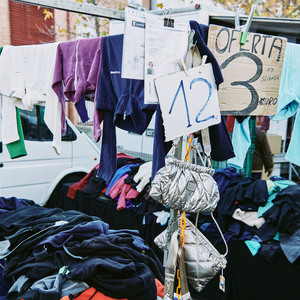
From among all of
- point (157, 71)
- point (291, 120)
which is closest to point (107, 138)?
point (157, 71)

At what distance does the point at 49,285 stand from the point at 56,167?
4226 millimetres

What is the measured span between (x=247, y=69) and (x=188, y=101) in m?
0.56

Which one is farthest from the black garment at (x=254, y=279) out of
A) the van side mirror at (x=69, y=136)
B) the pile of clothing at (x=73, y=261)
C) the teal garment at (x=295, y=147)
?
the van side mirror at (x=69, y=136)

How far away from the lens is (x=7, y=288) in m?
2.10

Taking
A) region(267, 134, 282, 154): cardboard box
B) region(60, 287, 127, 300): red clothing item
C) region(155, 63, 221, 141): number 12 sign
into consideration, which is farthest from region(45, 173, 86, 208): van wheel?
region(267, 134, 282, 154): cardboard box

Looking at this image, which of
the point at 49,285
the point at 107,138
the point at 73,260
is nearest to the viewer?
the point at 49,285

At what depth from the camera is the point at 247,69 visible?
2.17 meters

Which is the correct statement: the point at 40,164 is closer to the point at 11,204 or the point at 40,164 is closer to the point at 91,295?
the point at 11,204

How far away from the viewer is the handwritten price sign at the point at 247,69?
209cm

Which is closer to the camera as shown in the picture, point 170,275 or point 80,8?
point 170,275

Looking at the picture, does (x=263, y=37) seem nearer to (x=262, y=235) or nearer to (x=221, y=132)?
(x=221, y=132)

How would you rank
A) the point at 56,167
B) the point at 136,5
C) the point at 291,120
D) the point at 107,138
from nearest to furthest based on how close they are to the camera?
the point at 107,138
the point at 136,5
the point at 56,167
the point at 291,120

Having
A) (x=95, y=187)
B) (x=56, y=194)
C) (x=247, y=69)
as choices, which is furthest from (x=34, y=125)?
(x=247, y=69)

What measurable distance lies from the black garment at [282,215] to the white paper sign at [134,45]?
2.09 m
